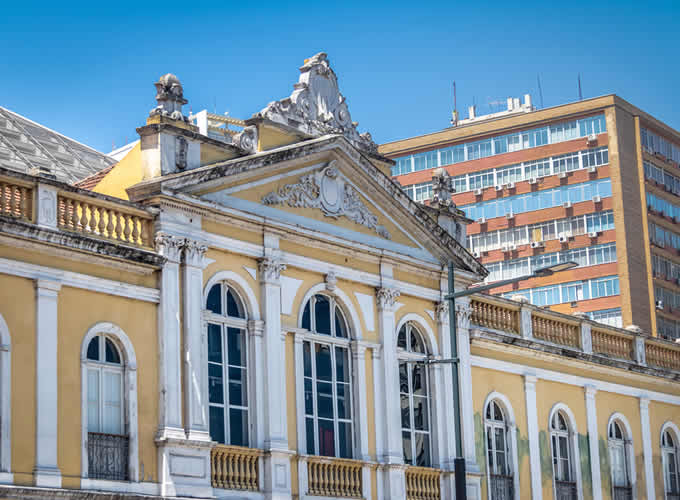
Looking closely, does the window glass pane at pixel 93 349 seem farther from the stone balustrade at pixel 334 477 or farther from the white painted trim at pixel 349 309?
the white painted trim at pixel 349 309

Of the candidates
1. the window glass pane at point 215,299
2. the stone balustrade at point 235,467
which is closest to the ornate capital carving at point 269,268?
the window glass pane at point 215,299

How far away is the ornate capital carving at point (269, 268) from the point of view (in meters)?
26.0

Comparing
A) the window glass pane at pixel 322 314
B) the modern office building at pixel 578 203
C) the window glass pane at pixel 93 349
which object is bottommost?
the window glass pane at pixel 93 349

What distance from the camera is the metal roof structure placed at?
29641 mm

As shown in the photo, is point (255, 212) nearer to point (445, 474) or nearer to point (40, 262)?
point (40, 262)

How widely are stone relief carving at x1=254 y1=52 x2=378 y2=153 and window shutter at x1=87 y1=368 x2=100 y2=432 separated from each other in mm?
6926

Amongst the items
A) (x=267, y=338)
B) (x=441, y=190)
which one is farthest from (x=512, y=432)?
(x=267, y=338)

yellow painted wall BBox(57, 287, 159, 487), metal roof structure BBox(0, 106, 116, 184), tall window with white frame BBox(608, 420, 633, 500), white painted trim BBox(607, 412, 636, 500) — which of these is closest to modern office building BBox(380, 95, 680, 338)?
white painted trim BBox(607, 412, 636, 500)

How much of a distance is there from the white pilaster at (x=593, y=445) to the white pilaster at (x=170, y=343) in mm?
13740

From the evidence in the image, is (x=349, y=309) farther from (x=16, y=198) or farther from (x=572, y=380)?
(x=572, y=380)

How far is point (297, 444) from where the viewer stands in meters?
26.0

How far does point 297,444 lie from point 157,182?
18.2ft

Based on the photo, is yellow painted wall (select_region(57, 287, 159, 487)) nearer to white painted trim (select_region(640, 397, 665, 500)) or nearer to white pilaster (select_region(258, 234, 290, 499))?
white pilaster (select_region(258, 234, 290, 499))

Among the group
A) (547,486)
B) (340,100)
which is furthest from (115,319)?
(547,486)
